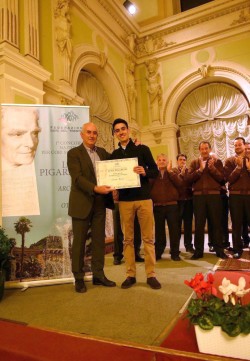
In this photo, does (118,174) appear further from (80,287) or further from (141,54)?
(141,54)

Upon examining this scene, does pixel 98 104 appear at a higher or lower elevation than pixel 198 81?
lower

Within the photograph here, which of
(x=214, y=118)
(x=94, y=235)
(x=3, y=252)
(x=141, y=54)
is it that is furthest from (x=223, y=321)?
(x=141, y=54)

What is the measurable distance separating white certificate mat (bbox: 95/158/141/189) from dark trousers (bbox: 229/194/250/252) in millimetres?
1733

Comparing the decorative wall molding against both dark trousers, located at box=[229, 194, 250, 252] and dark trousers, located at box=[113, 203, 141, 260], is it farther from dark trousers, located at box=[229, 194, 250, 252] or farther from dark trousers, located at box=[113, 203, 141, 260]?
dark trousers, located at box=[113, 203, 141, 260]

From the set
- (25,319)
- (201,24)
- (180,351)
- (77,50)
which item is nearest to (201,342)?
(180,351)

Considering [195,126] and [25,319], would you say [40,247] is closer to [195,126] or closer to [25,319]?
[25,319]

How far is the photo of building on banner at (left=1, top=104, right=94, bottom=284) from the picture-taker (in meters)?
2.81

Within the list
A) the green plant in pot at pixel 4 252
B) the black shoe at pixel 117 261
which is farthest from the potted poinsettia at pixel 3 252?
the black shoe at pixel 117 261

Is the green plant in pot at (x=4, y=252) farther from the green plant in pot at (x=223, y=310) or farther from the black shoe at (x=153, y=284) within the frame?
the green plant in pot at (x=223, y=310)

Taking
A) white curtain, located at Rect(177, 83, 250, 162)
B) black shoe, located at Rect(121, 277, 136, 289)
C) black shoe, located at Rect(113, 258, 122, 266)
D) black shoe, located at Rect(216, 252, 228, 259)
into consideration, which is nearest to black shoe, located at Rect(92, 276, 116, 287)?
black shoe, located at Rect(121, 277, 136, 289)

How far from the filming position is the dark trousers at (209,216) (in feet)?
12.0

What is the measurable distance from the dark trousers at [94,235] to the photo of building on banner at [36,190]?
186 millimetres

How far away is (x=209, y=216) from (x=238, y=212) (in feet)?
1.15

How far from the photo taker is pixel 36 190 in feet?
9.46
